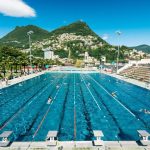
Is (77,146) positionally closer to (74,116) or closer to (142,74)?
(74,116)

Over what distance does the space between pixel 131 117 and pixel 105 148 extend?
10.1m

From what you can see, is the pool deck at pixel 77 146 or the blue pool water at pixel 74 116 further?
the blue pool water at pixel 74 116

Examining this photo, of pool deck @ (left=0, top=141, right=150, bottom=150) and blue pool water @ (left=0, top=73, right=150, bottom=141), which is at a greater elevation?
pool deck @ (left=0, top=141, right=150, bottom=150)

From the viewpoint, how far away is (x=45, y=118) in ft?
74.2

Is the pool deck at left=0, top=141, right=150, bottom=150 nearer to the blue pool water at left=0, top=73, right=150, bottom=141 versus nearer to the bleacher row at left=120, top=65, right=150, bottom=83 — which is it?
the blue pool water at left=0, top=73, right=150, bottom=141

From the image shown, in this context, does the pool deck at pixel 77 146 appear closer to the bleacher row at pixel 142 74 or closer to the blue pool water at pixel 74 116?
the blue pool water at pixel 74 116

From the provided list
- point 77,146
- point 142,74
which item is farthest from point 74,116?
point 142,74

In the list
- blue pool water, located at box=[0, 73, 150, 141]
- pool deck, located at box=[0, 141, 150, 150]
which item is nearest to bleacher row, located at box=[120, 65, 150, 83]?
blue pool water, located at box=[0, 73, 150, 141]

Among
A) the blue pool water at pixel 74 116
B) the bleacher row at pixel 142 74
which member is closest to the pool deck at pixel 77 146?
the blue pool water at pixel 74 116

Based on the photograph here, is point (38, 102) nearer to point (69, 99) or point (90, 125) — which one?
point (69, 99)

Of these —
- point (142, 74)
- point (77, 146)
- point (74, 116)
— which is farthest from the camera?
point (142, 74)

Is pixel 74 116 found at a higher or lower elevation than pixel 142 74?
lower

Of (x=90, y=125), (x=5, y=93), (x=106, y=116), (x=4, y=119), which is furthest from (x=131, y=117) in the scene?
(x=5, y=93)

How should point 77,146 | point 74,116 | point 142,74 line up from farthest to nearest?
1. point 142,74
2. point 74,116
3. point 77,146
